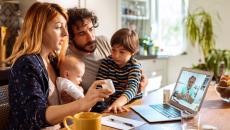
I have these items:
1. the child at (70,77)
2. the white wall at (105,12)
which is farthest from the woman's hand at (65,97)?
the white wall at (105,12)

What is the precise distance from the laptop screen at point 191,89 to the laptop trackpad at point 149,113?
0.51 ft

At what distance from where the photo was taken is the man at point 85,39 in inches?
74.2

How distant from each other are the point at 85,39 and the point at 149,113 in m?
0.71

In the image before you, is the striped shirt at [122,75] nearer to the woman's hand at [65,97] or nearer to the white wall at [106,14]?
the woman's hand at [65,97]

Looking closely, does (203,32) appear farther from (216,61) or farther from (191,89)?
(191,89)

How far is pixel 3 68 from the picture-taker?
2533 millimetres

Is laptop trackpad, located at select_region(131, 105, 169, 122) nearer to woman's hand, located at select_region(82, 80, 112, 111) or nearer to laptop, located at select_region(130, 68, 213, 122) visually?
laptop, located at select_region(130, 68, 213, 122)

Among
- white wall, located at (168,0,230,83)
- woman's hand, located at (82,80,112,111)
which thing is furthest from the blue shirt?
white wall, located at (168,0,230,83)

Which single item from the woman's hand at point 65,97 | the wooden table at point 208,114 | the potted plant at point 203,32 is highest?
the potted plant at point 203,32

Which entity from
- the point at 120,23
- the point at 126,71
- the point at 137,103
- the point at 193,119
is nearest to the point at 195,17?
the point at 120,23

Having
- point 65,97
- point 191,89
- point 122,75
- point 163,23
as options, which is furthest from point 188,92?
point 163,23

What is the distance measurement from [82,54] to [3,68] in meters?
0.92

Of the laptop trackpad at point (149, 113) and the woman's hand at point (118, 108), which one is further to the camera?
the woman's hand at point (118, 108)

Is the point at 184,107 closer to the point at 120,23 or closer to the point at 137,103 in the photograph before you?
the point at 137,103
